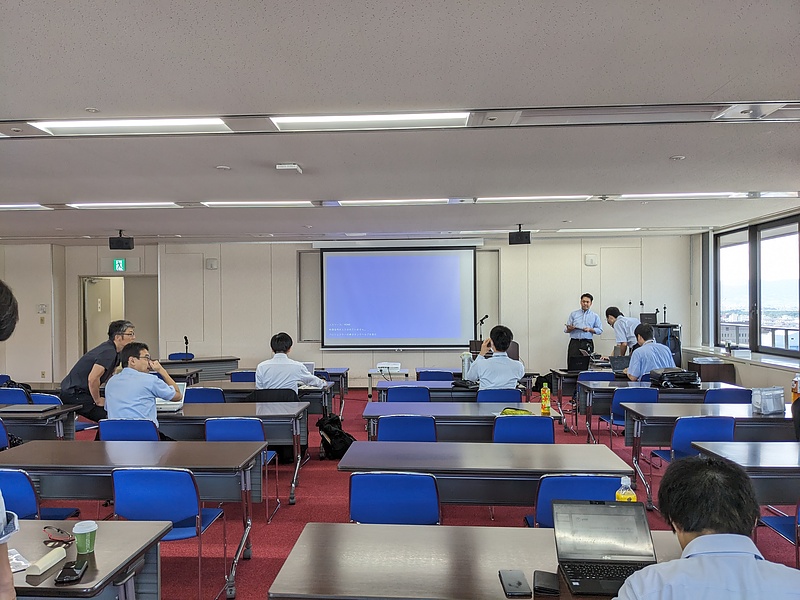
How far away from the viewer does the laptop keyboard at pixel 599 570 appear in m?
1.74

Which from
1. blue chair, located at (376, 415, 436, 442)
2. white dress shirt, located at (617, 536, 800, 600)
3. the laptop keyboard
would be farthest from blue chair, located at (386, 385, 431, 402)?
white dress shirt, located at (617, 536, 800, 600)

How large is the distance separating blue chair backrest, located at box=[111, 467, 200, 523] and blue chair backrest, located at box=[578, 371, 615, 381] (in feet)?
17.4

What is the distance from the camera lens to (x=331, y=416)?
20.7 feet

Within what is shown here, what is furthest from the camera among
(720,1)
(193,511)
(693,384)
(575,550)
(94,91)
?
(693,384)

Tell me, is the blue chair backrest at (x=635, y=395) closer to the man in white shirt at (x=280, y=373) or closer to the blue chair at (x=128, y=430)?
the man in white shirt at (x=280, y=373)

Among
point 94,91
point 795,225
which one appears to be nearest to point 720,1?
point 94,91

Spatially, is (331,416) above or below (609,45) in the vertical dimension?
below

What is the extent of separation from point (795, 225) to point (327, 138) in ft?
23.4

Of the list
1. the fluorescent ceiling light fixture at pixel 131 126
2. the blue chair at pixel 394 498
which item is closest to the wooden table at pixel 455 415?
the blue chair at pixel 394 498

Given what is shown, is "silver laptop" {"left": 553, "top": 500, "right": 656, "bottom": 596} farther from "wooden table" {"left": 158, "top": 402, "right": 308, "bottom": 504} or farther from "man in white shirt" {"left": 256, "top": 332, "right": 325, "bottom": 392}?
"man in white shirt" {"left": 256, "top": 332, "right": 325, "bottom": 392}

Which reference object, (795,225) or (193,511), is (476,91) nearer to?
(193,511)

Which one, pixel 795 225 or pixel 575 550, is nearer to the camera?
pixel 575 550

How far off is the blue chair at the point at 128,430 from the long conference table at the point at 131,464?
48 centimetres

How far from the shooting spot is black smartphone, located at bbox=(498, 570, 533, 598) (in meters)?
1.76
